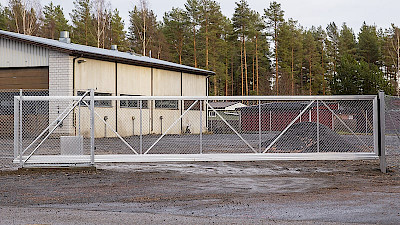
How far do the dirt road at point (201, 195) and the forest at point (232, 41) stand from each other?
44769mm

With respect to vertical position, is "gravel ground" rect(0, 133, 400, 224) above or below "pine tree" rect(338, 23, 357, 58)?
below

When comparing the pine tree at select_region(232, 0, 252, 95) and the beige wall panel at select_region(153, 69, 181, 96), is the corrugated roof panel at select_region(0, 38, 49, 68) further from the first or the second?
the pine tree at select_region(232, 0, 252, 95)

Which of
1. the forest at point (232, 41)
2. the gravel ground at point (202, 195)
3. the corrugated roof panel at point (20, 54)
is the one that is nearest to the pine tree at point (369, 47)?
the forest at point (232, 41)

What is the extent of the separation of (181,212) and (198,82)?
113 feet

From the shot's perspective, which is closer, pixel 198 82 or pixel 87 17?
pixel 198 82

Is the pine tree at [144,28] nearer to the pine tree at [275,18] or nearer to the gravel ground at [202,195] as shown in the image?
the pine tree at [275,18]

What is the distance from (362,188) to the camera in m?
11.6

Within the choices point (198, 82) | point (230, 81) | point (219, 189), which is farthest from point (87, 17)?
point (219, 189)

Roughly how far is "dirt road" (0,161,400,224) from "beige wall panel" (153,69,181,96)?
22.3 meters

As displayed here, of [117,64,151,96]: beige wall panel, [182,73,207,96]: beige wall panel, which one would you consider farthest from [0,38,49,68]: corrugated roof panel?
[182,73,207,96]: beige wall panel

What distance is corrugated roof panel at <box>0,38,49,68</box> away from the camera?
102 feet

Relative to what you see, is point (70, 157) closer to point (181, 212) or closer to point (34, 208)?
point (34, 208)

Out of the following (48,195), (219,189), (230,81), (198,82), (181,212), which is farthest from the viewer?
(230,81)

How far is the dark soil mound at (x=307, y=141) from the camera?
17953 mm
